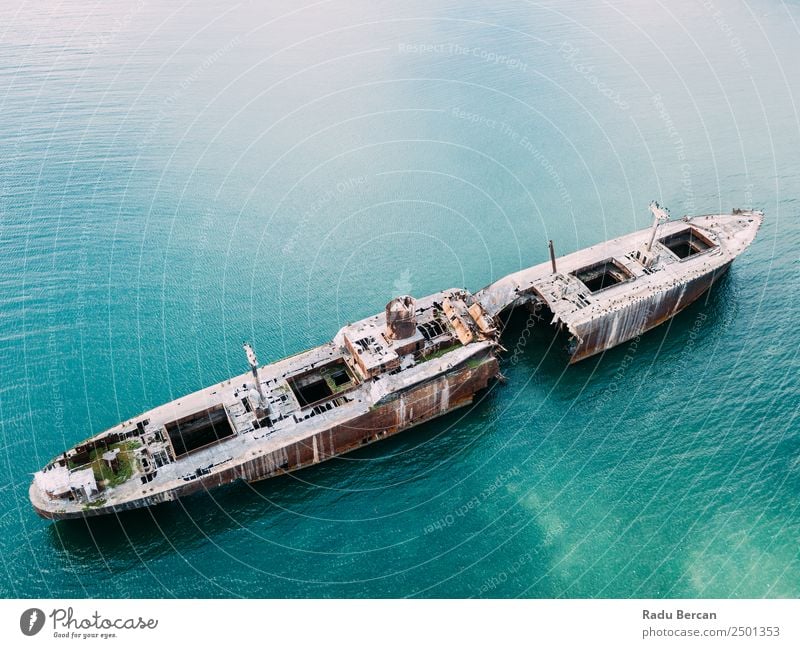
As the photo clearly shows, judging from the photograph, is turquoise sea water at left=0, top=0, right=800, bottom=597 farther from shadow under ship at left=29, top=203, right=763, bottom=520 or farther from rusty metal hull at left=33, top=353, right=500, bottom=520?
shadow under ship at left=29, top=203, right=763, bottom=520

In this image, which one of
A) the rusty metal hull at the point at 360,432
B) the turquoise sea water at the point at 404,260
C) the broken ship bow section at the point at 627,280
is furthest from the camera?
the broken ship bow section at the point at 627,280

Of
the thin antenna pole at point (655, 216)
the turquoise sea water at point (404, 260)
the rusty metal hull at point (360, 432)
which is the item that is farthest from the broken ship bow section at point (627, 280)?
the rusty metal hull at point (360, 432)

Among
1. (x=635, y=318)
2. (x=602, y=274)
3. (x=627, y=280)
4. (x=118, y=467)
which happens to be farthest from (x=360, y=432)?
(x=602, y=274)

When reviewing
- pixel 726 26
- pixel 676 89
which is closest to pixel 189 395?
pixel 676 89

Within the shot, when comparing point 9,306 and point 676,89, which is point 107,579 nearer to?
point 9,306

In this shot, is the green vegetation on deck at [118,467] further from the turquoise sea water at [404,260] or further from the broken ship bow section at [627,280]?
the broken ship bow section at [627,280]

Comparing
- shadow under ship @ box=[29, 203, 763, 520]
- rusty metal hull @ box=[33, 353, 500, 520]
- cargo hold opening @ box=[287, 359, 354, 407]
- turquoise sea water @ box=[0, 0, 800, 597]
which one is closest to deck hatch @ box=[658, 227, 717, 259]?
shadow under ship @ box=[29, 203, 763, 520]
